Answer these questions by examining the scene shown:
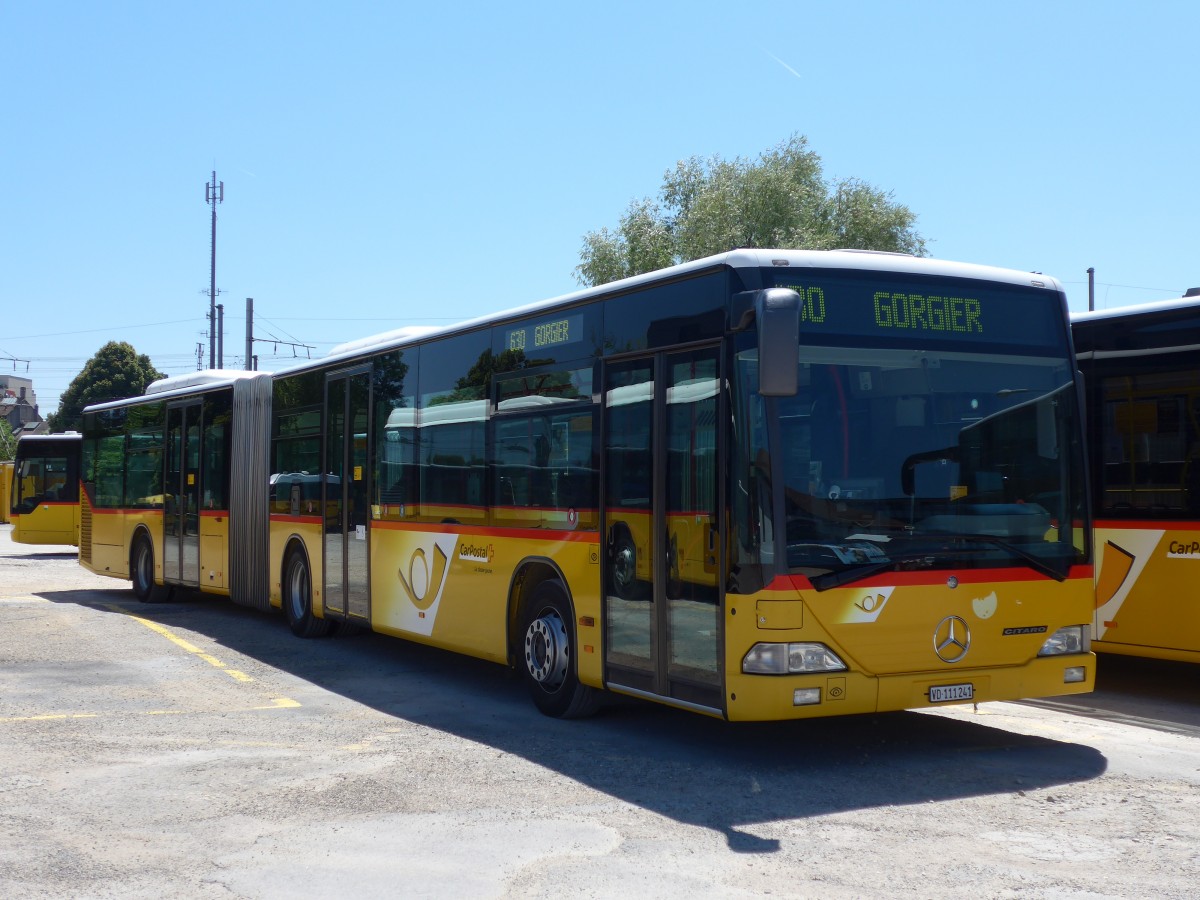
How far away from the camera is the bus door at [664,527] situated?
26.3 ft

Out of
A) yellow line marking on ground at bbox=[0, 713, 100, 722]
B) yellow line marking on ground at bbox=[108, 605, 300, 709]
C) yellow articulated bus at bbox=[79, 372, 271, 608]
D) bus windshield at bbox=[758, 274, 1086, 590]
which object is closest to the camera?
bus windshield at bbox=[758, 274, 1086, 590]

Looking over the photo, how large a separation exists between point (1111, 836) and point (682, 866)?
2198mm

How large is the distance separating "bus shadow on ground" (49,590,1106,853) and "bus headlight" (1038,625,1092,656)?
0.67 m

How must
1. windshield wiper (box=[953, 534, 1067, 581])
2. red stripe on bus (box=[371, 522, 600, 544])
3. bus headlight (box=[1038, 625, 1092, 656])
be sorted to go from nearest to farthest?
windshield wiper (box=[953, 534, 1067, 581]) → bus headlight (box=[1038, 625, 1092, 656]) → red stripe on bus (box=[371, 522, 600, 544])

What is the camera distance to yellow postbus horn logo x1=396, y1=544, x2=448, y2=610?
1168 cm

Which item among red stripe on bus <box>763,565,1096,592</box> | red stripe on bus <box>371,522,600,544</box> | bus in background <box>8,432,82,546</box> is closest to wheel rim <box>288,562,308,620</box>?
red stripe on bus <box>371,522,600,544</box>

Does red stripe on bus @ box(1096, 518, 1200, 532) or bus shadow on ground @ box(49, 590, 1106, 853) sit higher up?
red stripe on bus @ box(1096, 518, 1200, 532)

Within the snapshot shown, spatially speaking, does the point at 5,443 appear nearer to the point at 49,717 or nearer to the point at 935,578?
the point at 49,717

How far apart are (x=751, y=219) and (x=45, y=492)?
80.6ft

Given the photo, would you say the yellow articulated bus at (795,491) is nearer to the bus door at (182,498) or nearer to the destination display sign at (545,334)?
the destination display sign at (545,334)

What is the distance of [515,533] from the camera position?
1033 cm

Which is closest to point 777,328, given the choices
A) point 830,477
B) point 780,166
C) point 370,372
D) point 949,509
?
point 830,477

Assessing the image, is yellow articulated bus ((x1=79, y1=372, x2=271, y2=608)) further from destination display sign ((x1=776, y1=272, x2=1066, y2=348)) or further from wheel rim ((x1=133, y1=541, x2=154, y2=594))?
destination display sign ((x1=776, y1=272, x2=1066, y2=348))

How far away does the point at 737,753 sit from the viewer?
8.62m
